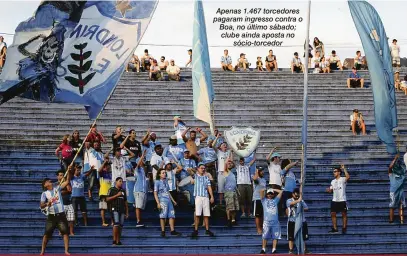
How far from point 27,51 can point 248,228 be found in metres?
7.97

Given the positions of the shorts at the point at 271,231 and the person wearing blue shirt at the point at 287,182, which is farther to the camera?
the person wearing blue shirt at the point at 287,182

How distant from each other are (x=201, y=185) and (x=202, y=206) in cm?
43

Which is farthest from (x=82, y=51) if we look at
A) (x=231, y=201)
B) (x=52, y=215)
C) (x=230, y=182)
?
(x=230, y=182)

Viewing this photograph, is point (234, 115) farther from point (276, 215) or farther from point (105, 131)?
point (276, 215)

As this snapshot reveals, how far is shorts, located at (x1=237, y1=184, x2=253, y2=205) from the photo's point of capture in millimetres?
23453

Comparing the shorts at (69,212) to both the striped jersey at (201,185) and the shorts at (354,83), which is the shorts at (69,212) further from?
the shorts at (354,83)

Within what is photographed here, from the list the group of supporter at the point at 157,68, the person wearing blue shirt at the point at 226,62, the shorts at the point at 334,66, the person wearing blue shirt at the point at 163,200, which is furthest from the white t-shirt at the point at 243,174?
the shorts at the point at 334,66

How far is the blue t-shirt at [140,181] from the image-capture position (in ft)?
75.5

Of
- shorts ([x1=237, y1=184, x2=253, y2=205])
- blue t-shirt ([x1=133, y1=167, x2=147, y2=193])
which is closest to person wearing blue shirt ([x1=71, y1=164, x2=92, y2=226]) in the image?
blue t-shirt ([x1=133, y1=167, x2=147, y2=193])

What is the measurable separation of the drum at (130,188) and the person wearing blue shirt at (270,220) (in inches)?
113

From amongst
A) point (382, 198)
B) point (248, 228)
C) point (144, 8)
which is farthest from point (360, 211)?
point (144, 8)

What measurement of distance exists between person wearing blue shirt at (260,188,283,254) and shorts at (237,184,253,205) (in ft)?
4.05

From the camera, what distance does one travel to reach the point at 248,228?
22938mm

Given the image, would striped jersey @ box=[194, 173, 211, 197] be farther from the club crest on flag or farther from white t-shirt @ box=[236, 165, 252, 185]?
white t-shirt @ box=[236, 165, 252, 185]
